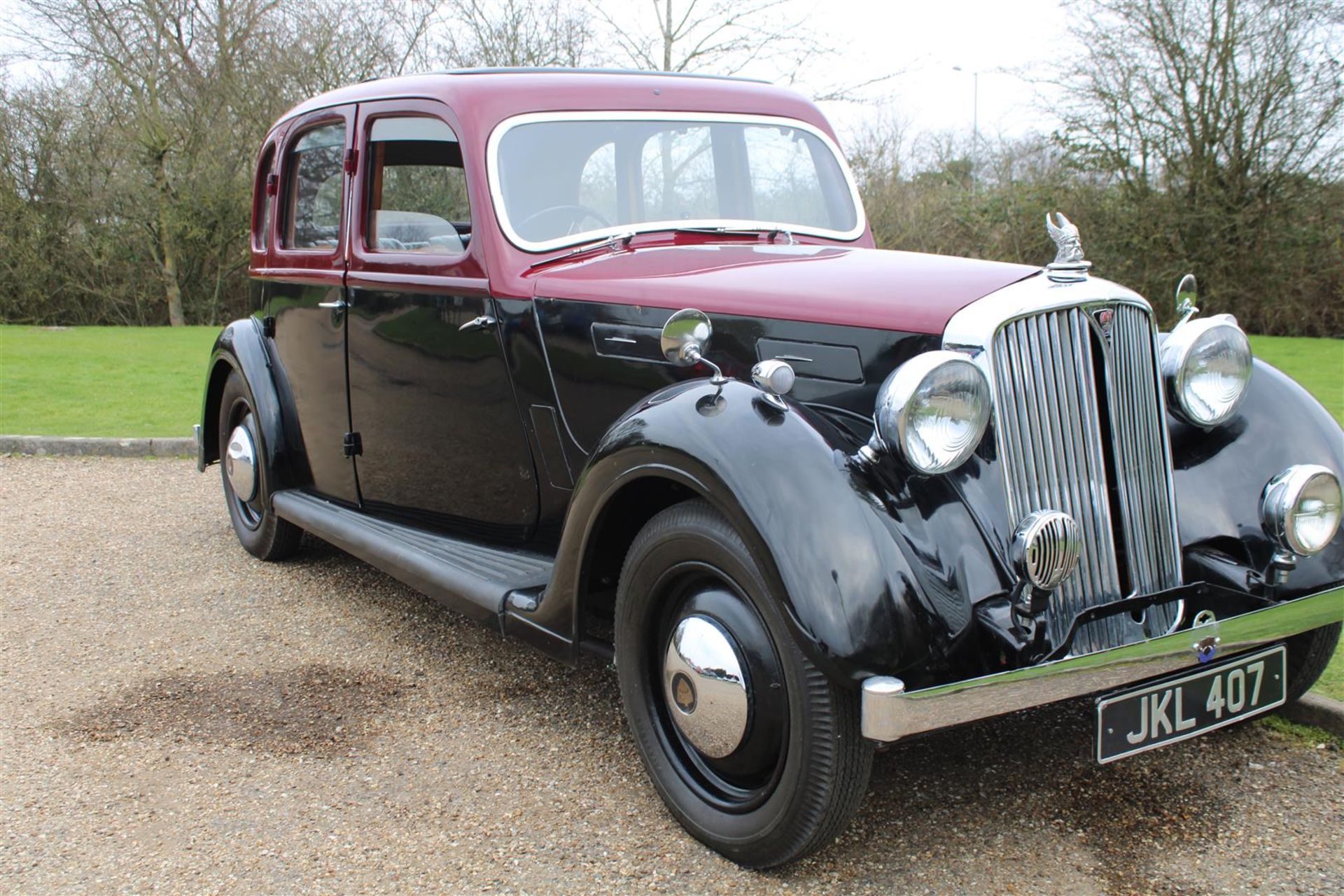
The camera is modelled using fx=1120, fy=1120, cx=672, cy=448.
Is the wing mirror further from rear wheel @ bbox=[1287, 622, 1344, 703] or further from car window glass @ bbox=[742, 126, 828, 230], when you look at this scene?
rear wheel @ bbox=[1287, 622, 1344, 703]

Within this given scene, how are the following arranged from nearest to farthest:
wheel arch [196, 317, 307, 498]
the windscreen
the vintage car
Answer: the vintage car, the windscreen, wheel arch [196, 317, 307, 498]

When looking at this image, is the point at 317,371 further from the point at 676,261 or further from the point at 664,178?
the point at 676,261

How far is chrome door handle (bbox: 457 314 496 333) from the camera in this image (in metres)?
3.49

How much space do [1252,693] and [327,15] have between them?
57.1 feet

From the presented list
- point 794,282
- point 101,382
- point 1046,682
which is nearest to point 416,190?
point 794,282

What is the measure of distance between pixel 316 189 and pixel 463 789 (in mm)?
2653

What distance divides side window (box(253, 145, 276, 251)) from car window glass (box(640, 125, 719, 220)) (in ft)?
6.37

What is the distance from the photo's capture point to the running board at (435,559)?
322cm

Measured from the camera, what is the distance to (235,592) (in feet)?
15.1

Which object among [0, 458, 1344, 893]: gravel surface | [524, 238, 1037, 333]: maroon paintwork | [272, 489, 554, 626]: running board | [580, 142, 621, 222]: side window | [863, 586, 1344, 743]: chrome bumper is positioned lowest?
[0, 458, 1344, 893]: gravel surface

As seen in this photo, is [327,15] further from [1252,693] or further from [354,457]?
[1252,693]

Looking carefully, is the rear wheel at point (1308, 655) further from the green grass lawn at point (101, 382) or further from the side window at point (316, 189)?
the green grass lawn at point (101, 382)

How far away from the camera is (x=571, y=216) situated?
3623 mm

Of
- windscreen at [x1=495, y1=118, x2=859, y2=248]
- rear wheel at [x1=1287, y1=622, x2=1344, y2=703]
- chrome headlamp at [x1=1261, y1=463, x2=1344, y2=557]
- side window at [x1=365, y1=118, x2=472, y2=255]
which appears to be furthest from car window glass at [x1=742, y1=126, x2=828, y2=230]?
rear wheel at [x1=1287, y1=622, x2=1344, y2=703]
